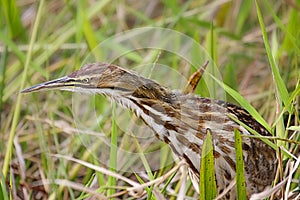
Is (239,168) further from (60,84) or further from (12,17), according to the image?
(12,17)

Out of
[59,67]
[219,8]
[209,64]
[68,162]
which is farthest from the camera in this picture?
[219,8]

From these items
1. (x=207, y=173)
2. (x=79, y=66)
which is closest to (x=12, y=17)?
(x=79, y=66)

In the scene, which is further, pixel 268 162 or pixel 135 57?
pixel 135 57

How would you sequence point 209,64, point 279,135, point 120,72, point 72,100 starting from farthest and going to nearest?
point 72,100, point 209,64, point 279,135, point 120,72

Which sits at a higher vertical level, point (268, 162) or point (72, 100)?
point (72, 100)

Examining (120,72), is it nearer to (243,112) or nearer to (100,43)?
(243,112)

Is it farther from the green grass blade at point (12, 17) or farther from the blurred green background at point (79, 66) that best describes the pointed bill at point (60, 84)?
the green grass blade at point (12, 17)

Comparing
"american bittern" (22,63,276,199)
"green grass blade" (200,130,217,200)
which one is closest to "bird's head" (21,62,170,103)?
"american bittern" (22,63,276,199)

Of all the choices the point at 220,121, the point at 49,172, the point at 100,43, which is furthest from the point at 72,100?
the point at 220,121
